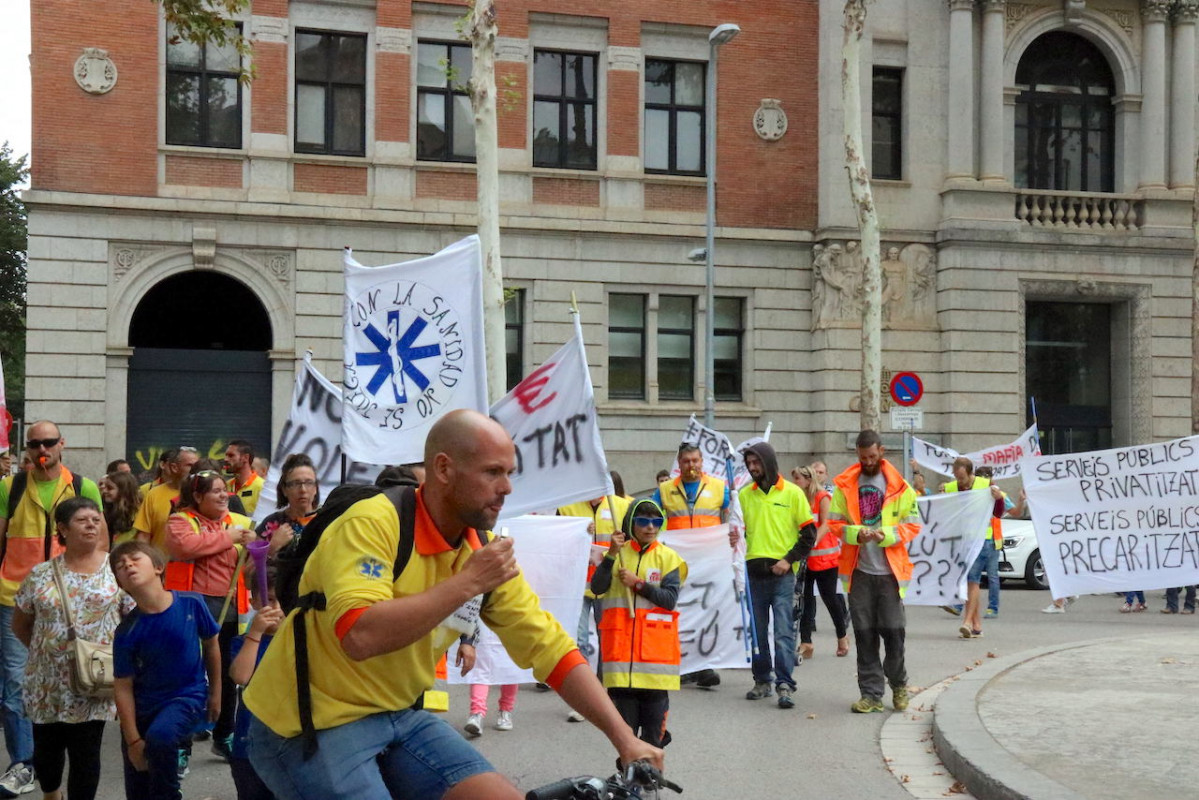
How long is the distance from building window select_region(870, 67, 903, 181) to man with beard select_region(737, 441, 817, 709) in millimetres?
18878

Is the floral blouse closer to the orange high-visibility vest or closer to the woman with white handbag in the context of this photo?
the woman with white handbag

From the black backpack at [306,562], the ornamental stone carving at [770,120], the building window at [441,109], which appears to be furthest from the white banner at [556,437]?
the ornamental stone carving at [770,120]

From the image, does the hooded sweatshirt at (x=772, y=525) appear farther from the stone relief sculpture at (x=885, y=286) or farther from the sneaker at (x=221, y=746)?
the stone relief sculpture at (x=885, y=286)

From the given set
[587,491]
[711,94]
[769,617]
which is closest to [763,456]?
[769,617]

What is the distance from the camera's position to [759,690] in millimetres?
11898

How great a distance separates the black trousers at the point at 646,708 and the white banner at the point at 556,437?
1.15 metres

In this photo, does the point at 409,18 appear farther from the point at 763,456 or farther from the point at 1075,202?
the point at 763,456

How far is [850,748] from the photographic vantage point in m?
9.66

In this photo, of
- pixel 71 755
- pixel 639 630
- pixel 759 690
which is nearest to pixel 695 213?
pixel 759 690

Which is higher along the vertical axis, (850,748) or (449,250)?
(449,250)

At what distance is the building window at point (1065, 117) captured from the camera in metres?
30.8

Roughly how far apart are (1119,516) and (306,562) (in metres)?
12.8

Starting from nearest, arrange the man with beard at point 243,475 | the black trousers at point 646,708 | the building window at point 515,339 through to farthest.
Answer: the black trousers at point 646,708 < the man with beard at point 243,475 < the building window at point 515,339

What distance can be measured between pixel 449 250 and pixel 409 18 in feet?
64.7
